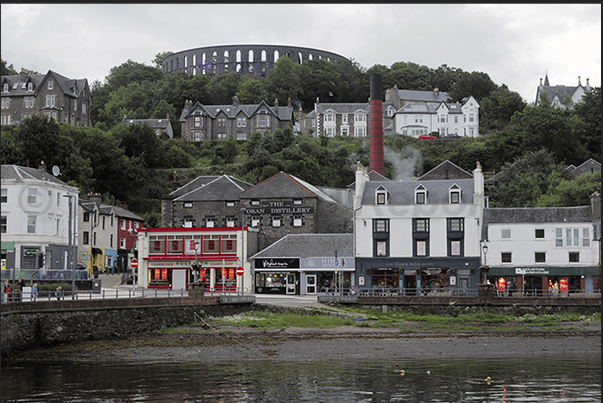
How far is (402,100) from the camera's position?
144750 mm

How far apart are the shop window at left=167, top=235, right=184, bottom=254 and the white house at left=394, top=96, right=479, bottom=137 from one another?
75.1m

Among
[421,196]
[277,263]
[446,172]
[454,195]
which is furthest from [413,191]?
[446,172]

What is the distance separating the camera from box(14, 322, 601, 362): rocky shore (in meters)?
33.4

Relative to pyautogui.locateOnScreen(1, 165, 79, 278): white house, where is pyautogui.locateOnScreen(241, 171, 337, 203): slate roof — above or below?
above

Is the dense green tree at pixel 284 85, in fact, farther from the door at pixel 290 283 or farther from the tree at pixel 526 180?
the door at pixel 290 283

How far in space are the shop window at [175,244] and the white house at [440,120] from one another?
246 ft

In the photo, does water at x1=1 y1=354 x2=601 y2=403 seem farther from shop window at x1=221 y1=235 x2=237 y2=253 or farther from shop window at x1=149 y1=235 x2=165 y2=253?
shop window at x1=149 y1=235 x2=165 y2=253

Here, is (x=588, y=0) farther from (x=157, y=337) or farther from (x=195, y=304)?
(x=195, y=304)

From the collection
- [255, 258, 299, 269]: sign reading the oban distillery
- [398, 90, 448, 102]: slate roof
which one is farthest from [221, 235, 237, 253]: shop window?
[398, 90, 448, 102]: slate roof

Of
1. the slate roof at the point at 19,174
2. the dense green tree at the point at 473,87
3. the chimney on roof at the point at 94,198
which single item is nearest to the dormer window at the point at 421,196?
the slate roof at the point at 19,174

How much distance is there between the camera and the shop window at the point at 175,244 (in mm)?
65062

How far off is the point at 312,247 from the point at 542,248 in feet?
61.0

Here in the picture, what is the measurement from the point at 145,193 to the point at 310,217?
3872 centimetres

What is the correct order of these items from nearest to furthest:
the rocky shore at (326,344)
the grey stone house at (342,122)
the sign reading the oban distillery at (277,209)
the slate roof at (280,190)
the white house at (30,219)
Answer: the rocky shore at (326,344) < the white house at (30,219) < the sign reading the oban distillery at (277,209) < the slate roof at (280,190) < the grey stone house at (342,122)
